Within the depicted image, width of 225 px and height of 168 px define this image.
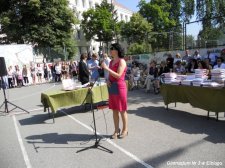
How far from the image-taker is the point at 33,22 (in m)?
37.1

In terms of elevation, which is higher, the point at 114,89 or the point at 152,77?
the point at 114,89

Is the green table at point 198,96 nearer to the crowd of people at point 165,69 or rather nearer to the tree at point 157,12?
the crowd of people at point 165,69

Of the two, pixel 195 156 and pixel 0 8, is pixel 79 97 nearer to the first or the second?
pixel 195 156

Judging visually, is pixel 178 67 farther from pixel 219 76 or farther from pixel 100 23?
pixel 100 23

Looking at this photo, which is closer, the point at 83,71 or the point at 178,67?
the point at 83,71

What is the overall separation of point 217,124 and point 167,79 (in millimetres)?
2239

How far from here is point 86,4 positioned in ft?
212

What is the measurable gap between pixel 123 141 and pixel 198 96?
256 cm

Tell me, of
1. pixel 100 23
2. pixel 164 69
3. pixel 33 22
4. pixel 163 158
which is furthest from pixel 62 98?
pixel 100 23

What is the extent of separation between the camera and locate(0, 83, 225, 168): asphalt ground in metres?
5.09

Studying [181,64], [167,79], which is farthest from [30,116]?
[181,64]

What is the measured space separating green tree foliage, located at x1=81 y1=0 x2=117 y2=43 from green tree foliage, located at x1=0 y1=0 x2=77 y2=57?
48.8 feet

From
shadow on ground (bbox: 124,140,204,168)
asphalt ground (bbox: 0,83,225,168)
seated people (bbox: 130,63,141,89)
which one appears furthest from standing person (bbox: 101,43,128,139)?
seated people (bbox: 130,63,141,89)

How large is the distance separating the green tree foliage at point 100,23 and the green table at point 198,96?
146ft
